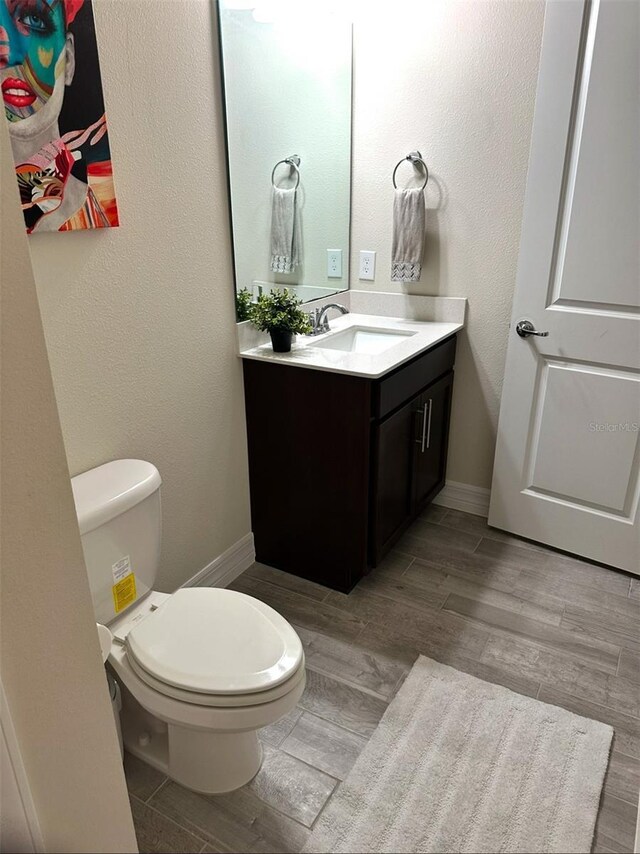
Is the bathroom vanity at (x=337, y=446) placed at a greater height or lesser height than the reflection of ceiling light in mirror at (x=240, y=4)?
lesser

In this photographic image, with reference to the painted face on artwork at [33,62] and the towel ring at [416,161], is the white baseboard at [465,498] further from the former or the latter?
the painted face on artwork at [33,62]

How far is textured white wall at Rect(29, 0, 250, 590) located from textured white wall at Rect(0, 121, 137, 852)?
2.14 ft

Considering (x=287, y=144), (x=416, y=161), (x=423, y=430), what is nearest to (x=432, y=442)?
(x=423, y=430)

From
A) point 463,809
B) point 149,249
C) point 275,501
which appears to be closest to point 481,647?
point 463,809

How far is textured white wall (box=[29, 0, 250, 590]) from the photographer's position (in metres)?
1.48

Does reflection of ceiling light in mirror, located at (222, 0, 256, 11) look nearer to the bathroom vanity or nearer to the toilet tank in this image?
the bathroom vanity

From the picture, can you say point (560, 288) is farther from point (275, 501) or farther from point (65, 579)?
point (65, 579)

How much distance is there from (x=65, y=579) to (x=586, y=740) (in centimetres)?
145

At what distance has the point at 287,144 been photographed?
2.19 meters

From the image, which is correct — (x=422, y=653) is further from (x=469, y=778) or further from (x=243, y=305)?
(x=243, y=305)

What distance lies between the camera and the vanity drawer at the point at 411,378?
1.94 meters

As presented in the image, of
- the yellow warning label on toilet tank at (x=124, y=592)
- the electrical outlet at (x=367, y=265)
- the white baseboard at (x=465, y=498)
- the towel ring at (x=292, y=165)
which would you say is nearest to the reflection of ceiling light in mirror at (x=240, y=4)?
the towel ring at (x=292, y=165)

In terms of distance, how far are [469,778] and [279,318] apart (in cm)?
148

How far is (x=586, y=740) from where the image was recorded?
5.26ft
